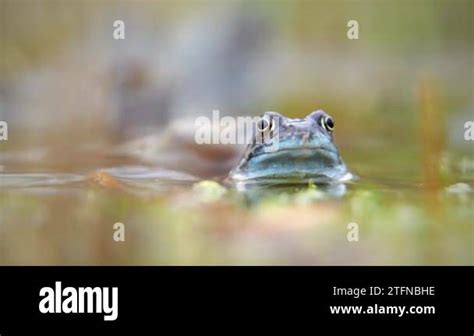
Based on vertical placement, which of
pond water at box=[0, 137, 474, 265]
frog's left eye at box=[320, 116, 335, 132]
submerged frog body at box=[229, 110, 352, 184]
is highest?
frog's left eye at box=[320, 116, 335, 132]

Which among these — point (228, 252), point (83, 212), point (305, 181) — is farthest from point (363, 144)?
point (83, 212)

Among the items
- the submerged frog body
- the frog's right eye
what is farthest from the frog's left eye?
the frog's right eye
